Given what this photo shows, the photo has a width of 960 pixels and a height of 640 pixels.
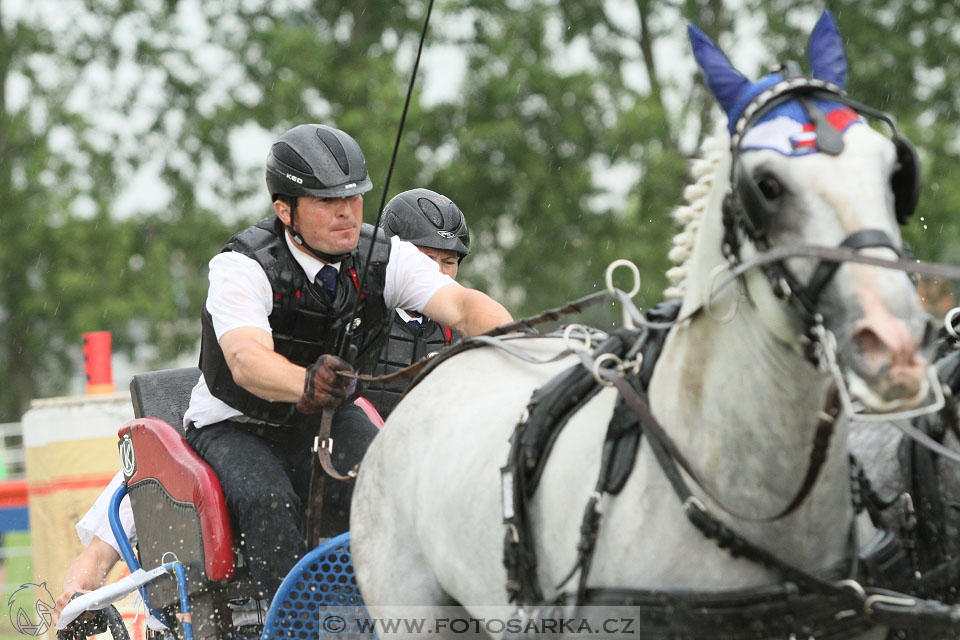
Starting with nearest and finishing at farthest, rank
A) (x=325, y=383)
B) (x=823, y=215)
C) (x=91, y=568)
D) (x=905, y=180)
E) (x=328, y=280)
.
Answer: (x=823, y=215), (x=905, y=180), (x=325, y=383), (x=328, y=280), (x=91, y=568)

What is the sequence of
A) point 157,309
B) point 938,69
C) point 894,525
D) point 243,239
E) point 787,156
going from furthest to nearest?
point 157,309 < point 938,69 < point 243,239 < point 894,525 < point 787,156

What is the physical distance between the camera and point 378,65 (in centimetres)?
1515

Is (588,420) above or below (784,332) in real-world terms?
below

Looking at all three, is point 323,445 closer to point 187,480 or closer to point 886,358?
point 187,480

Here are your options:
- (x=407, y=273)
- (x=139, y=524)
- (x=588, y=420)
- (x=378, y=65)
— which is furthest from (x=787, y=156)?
(x=378, y=65)

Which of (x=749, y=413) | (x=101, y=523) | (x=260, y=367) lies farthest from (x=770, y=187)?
(x=101, y=523)

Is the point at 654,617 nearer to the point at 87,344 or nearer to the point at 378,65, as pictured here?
the point at 87,344

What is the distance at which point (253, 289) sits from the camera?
427 centimetres

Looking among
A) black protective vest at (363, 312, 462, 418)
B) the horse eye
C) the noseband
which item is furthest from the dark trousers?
the horse eye

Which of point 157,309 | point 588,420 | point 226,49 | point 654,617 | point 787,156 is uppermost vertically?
point 226,49

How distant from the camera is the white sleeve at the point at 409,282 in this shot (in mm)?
4574

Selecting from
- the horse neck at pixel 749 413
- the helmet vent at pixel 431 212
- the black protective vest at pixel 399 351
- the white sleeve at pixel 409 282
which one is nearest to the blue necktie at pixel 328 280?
the white sleeve at pixel 409 282

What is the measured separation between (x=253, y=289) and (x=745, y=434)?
208 centimetres

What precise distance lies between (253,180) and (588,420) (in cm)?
1400
